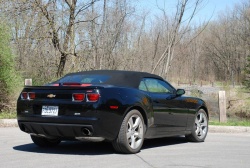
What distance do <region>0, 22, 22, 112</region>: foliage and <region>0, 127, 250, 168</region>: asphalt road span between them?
5.31 meters

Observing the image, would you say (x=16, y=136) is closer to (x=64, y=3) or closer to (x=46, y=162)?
(x=46, y=162)

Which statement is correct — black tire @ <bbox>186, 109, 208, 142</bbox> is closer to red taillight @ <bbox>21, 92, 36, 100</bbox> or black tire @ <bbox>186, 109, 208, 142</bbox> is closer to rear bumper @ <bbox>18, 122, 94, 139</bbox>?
rear bumper @ <bbox>18, 122, 94, 139</bbox>

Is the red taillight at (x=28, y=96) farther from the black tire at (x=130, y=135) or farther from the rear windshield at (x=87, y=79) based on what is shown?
the black tire at (x=130, y=135)

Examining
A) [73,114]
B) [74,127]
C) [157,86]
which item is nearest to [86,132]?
[74,127]

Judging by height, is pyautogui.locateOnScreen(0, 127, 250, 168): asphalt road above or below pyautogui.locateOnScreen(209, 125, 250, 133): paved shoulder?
above

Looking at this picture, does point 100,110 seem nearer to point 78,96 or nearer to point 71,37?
point 78,96

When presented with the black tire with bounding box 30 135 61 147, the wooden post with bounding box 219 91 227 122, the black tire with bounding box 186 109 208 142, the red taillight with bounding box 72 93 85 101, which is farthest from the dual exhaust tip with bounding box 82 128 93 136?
the wooden post with bounding box 219 91 227 122

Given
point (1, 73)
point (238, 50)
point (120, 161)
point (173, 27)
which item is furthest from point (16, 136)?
point (238, 50)

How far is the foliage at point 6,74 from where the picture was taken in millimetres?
13664

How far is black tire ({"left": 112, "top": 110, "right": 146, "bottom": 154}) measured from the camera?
660cm

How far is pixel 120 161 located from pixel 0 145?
9.04ft

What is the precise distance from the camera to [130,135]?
6.81 metres

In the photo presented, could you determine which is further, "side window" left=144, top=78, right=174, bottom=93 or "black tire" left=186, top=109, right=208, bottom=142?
"black tire" left=186, top=109, right=208, bottom=142

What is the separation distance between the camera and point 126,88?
22.7ft
